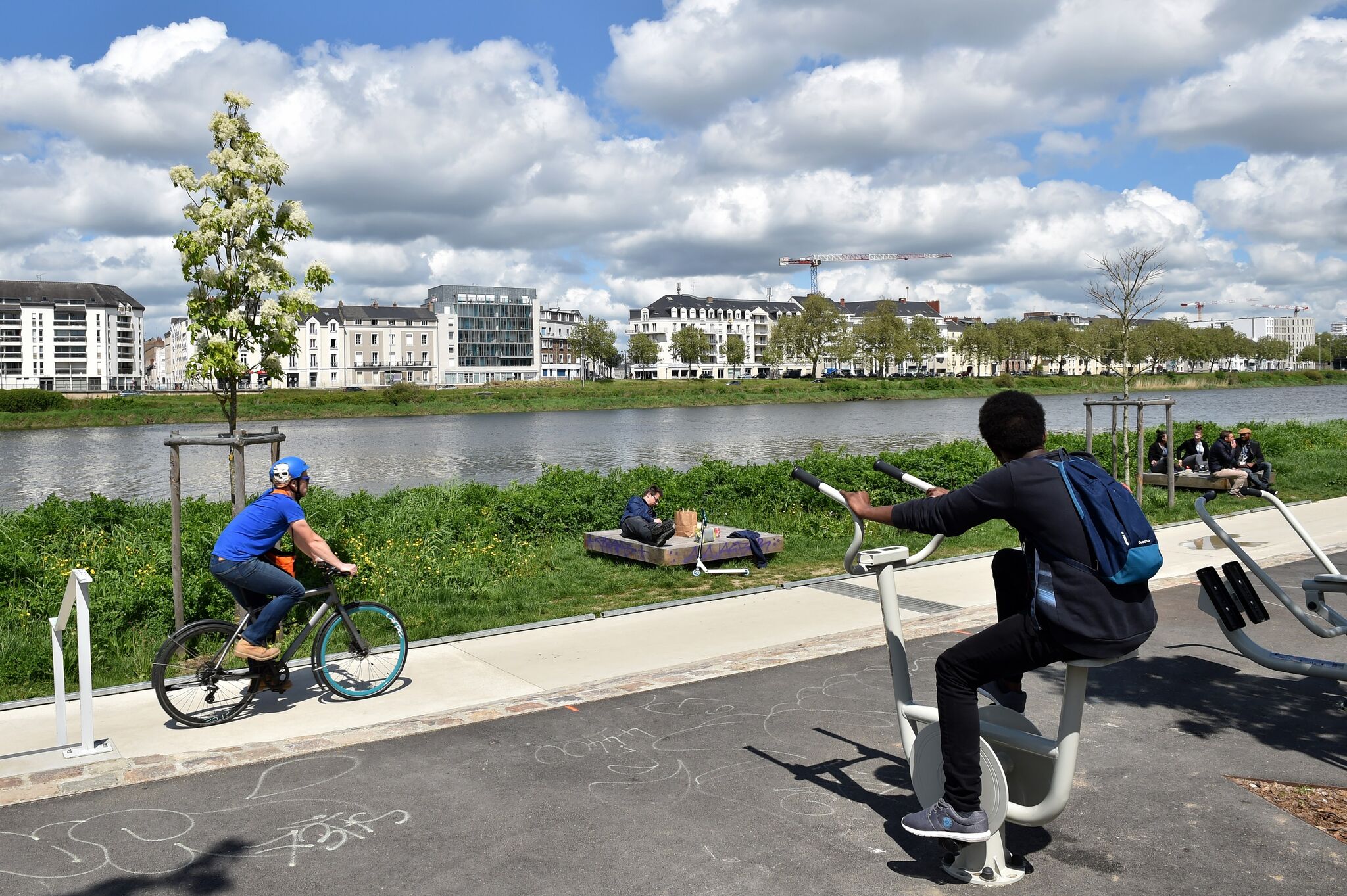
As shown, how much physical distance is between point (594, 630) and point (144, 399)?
81.4 m

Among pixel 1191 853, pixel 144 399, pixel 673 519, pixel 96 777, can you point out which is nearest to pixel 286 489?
pixel 96 777

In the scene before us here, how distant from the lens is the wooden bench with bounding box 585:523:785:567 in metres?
10.9

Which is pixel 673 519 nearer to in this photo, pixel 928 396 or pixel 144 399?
pixel 144 399

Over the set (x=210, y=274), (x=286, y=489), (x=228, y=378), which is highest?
(x=210, y=274)

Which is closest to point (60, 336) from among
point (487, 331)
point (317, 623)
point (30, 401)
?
point (487, 331)

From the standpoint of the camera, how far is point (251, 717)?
6125 millimetres

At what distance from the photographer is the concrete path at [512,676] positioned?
17.6ft

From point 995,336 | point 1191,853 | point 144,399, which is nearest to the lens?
point 1191,853

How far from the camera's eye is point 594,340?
146000 mm

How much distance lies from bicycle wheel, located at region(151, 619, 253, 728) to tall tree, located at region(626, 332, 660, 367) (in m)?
139

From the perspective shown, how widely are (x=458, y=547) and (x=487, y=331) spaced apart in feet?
475

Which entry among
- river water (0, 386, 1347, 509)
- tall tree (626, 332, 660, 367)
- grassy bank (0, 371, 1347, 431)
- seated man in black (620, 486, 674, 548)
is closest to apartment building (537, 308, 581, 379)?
tall tree (626, 332, 660, 367)

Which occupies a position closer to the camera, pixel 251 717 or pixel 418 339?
pixel 251 717

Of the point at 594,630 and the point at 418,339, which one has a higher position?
the point at 418,339
